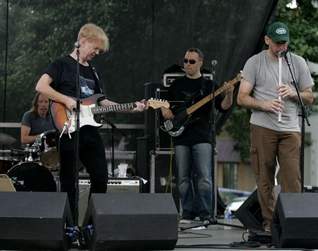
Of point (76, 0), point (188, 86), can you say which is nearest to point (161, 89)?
point (188, 86)

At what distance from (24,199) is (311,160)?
18704mm

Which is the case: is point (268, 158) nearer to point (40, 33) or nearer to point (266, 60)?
point (266, 60)

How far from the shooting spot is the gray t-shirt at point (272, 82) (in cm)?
576

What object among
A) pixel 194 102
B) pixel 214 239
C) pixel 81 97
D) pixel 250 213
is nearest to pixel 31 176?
pixel 81 97

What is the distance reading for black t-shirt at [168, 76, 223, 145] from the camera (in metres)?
7.32

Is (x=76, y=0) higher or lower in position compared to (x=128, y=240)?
higher

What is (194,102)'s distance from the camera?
7387 millimetres

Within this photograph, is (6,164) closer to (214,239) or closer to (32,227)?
(214,239)

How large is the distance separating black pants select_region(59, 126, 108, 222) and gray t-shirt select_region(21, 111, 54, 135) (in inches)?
86.7

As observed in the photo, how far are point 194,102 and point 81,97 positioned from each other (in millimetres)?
1955

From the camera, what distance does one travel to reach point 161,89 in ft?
25.9

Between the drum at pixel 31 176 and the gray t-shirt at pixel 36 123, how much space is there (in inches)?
37.2

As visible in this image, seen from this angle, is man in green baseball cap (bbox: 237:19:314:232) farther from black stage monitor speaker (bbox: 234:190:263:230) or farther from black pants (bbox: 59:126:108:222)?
black pants (bbox: 59:126:108:222)

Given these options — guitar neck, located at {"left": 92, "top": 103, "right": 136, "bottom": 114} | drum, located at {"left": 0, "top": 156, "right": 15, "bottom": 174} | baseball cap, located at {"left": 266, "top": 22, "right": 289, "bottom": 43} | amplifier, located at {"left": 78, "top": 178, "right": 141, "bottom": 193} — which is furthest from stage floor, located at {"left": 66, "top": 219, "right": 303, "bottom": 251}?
drum, located at {"left": 0, "top": 156, "right": 15, "bottom": 174}
